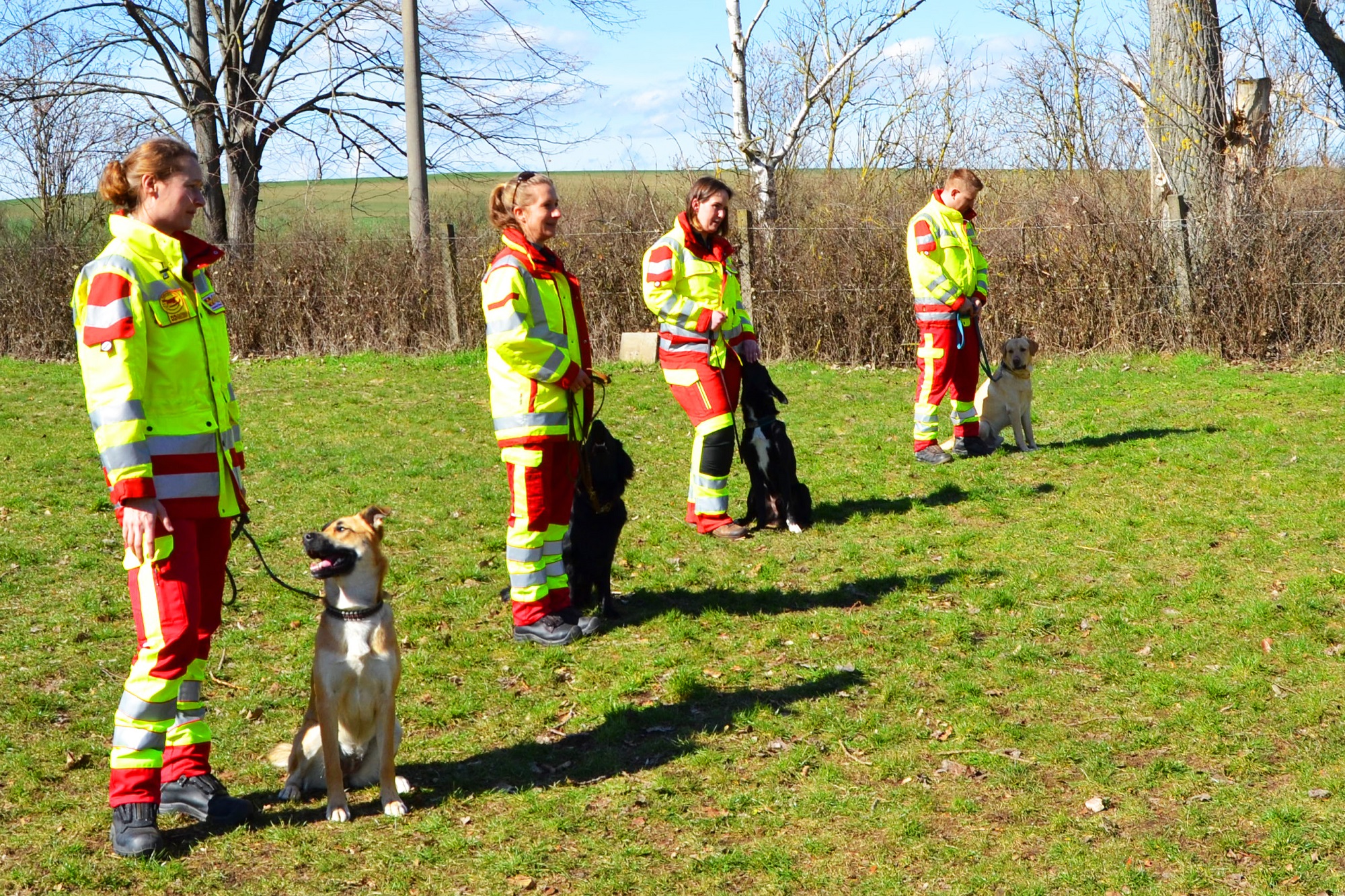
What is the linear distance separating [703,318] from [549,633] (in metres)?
2.29

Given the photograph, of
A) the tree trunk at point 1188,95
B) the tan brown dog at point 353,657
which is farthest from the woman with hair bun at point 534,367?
the tree trunk at point 1188,95

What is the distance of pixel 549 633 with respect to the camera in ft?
19.3

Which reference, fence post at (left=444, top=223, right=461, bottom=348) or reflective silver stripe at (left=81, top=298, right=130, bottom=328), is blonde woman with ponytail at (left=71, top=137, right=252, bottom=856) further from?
fence post at (left=444, top=223, right=461, bottom=348)

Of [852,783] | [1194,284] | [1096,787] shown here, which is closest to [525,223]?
[852,783]

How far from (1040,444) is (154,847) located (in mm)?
7916

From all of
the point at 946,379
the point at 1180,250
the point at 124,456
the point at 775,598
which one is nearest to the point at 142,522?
the point at 124,456

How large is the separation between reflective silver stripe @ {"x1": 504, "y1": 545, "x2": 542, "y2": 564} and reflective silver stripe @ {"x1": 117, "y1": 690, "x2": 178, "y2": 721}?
2.09m

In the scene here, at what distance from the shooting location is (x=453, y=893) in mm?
3695

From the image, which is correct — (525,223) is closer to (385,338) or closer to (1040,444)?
(1040,444)

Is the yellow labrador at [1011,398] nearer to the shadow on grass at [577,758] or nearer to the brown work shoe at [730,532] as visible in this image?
the brown work shoe at [730,532]

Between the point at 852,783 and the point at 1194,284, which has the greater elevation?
the point at 1194,284

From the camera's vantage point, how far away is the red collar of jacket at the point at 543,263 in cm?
529

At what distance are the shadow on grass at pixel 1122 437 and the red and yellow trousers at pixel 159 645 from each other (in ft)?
25.1

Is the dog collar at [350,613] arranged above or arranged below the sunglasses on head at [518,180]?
below
